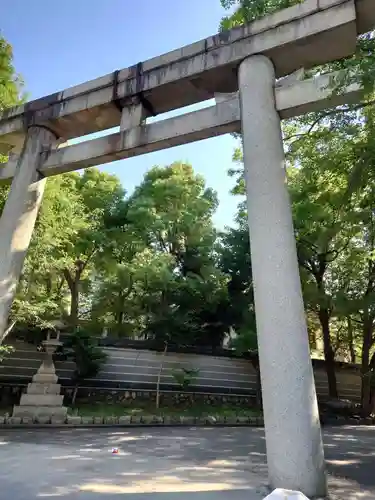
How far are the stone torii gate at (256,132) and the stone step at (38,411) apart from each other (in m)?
7.92

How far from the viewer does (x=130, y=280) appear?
1636 centimetres

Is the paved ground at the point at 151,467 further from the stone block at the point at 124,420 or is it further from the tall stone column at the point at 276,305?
the stone block at the point at 124,420

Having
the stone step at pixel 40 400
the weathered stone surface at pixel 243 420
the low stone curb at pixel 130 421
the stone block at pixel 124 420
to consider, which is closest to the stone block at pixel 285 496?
the low stone curb at pixel 130 421

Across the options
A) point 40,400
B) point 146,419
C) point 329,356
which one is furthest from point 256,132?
point 329,356

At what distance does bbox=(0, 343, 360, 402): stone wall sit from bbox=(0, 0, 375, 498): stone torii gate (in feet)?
34.2

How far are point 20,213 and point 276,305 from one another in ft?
12.1

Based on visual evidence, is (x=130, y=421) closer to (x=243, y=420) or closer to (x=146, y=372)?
(x=146, y=372)

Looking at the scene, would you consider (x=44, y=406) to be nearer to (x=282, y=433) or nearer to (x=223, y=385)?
(x=223, y=385)

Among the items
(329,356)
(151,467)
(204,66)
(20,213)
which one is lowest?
(151,467)

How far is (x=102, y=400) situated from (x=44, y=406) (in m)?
2.91

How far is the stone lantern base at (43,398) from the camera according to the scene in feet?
37.9

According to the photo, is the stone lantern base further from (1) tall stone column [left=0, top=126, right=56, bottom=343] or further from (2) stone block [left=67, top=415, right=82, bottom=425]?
(1) tall stone column [left=0, top=126, right=56, bottom=343]

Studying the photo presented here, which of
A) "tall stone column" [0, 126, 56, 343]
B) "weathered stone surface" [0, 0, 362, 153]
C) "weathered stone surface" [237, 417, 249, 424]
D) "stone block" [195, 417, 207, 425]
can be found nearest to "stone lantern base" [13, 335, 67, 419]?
"stone block" [195, 417, 207, 425]

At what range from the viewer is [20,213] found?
532 cm
